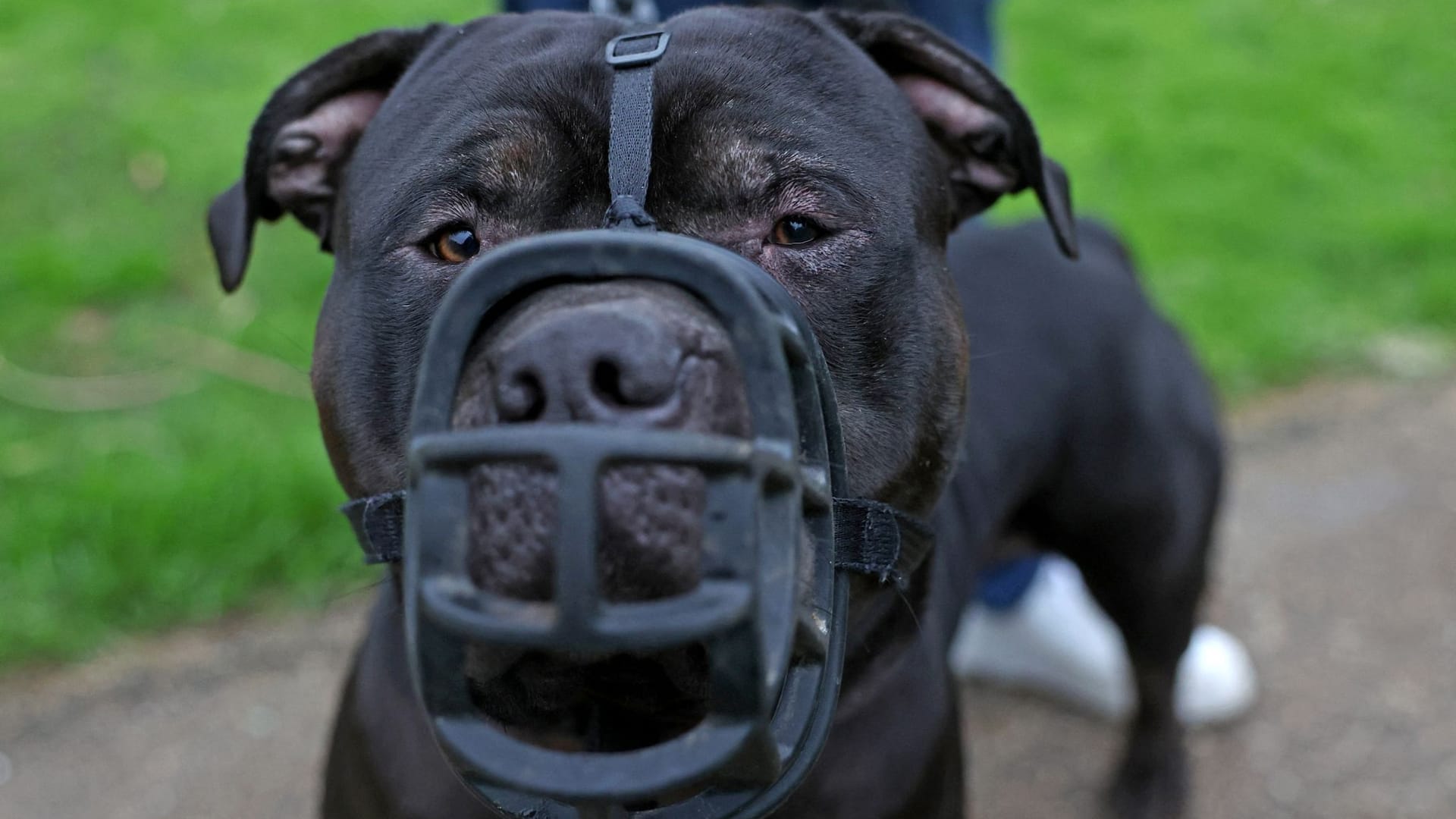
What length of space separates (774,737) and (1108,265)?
2192 millimetres

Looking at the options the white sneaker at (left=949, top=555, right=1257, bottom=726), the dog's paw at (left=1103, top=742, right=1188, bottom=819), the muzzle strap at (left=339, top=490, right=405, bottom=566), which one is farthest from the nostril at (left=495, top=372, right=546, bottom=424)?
the dog's paw at (left=1103, top=742, right=1188, bottom=819)

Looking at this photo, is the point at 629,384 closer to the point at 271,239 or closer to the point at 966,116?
the point at 966,116

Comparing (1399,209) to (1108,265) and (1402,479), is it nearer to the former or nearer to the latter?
(1402,479)

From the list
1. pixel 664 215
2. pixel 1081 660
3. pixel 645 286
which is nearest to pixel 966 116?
pixel 664 215

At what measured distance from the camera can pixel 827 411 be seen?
147 cm

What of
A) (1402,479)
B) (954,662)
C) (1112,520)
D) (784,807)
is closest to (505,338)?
(784,807)

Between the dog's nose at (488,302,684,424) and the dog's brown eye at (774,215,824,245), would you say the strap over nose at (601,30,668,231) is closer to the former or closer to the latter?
the dog's brown eye at (774,215,824,245)

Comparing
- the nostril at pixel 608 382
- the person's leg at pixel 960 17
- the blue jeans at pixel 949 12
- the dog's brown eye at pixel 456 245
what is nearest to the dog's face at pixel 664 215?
the dog's brown eye at pixel 456 245

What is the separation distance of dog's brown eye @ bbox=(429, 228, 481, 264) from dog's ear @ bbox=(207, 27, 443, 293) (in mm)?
514

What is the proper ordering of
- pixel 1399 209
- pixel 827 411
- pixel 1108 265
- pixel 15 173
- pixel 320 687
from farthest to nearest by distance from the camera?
pixel 1399 209, pixel 15 173, pixel 320 687, pixel 1108 265, pixel 827 411

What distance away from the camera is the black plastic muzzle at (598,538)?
3.79 ft

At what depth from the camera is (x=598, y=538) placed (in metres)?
1.18

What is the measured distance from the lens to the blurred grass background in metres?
3.72

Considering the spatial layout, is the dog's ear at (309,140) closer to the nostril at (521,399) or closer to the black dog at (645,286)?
the black dog at (645,286)
